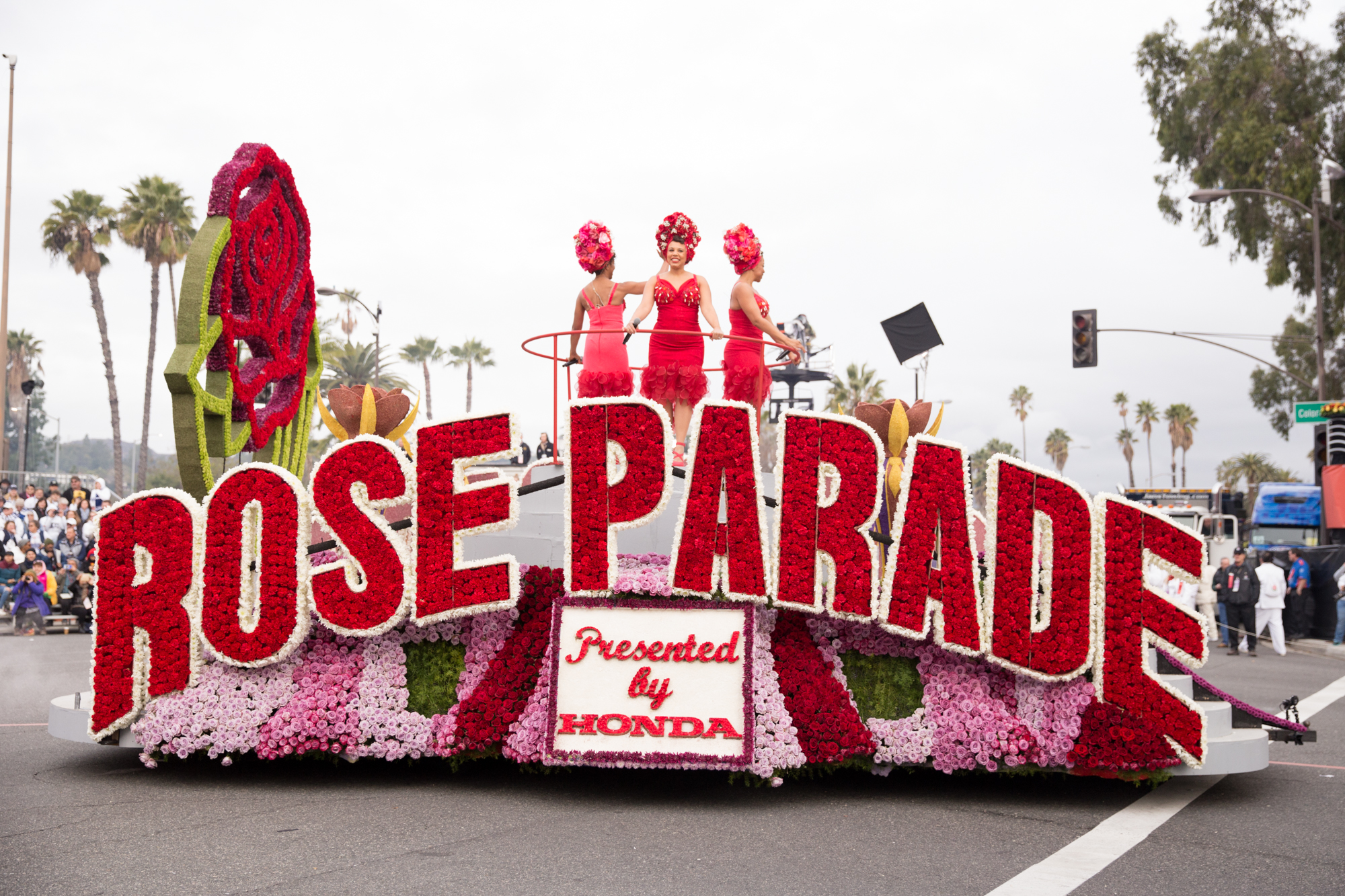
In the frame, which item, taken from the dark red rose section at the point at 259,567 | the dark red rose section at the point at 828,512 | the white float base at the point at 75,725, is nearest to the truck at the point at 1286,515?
the dark red rose section at the point at 828,512

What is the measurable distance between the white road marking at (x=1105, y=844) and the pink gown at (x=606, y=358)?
5123mm

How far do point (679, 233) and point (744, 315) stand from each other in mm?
888

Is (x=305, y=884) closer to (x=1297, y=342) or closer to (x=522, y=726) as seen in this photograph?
(x=522, y=726)

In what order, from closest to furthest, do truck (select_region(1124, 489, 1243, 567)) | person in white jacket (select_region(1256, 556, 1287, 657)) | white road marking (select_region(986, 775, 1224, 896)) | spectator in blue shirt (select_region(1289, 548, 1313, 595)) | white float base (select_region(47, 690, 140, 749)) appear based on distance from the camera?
white road marking (select_region(986, 775, 1224, 896)), white float base (select_region(47, 690, 140, 749)), person in white jacket (select_region(1256, 556, 1287, 657)), spectator in blue shirt (select_region(1289, 548, 1313, 595)), truck (select_region(1124, 489, 1243, 567))

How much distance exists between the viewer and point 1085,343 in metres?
24.4

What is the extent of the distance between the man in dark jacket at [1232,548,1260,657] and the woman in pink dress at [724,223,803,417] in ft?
45.7

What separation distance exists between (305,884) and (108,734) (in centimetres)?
315

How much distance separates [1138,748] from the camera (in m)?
7.01

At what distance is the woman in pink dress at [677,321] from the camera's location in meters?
9.41

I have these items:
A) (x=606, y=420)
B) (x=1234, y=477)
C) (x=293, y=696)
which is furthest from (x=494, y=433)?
(x=1234, y=477)

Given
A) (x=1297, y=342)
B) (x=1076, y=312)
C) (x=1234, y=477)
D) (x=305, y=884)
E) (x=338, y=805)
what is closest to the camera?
(x=305, y=884)

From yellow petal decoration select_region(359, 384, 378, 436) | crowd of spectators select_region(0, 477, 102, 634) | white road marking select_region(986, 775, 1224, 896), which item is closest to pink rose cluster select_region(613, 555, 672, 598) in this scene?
white road marking select_region(986, 775, 1224, 896)

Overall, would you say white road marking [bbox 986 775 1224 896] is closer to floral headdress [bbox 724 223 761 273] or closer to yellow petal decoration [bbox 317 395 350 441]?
floral headdress [bbox 724 223 761 273]

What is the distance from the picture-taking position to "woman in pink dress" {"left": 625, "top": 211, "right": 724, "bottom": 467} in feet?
30.9
